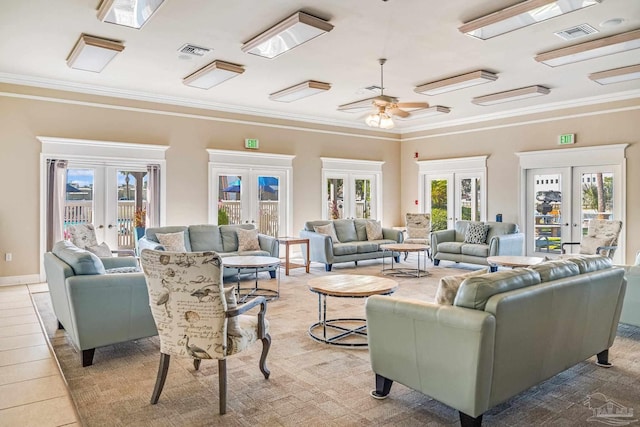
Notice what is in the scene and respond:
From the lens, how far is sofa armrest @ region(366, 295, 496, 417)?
230 centimetres

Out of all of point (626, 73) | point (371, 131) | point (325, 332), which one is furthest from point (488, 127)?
point (325, 332)

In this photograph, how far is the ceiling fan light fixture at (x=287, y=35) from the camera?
13.8ft

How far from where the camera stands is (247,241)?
23.5ft

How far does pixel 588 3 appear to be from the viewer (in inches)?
149

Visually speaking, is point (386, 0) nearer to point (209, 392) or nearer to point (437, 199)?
point (209, 392)

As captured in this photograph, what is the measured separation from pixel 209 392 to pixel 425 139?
864cm

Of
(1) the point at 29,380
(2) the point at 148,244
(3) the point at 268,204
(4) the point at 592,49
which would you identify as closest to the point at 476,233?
(4) the point at 592,49

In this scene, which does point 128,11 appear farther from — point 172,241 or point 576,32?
point 576,32

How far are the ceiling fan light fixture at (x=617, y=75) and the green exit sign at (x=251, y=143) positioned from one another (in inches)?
222

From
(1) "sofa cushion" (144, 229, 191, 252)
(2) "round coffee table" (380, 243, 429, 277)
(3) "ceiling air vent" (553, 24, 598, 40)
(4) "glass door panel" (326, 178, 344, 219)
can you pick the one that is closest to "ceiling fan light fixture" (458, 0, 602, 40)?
(3) "ceiling air vent" (553, 24, 598, 40)

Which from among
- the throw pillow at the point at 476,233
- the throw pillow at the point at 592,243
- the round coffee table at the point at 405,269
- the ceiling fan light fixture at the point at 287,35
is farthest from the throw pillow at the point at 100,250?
the throw pillow at the point at 592,243

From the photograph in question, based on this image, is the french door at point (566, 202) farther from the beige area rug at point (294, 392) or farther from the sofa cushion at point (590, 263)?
the sofa cushion at point (590, 263)

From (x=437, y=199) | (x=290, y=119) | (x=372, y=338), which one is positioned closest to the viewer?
(x=372, y=338)

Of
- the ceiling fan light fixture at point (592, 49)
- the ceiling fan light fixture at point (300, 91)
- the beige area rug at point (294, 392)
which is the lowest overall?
the beige area rug at point (294, 392)
